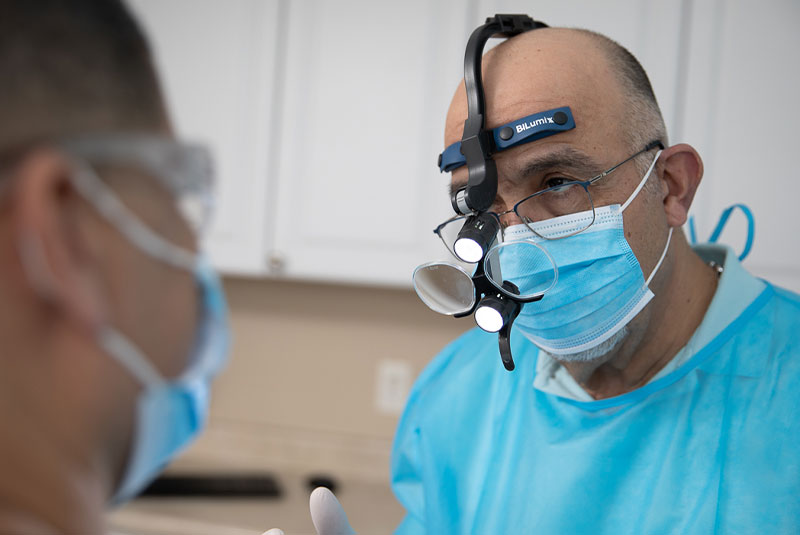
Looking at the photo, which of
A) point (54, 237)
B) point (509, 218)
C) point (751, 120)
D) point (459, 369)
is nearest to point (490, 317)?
point (509, 218)

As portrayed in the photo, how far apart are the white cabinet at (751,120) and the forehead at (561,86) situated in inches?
28.0

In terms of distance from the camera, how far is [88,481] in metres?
0.55

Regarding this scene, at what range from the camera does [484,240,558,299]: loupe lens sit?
1038 mm

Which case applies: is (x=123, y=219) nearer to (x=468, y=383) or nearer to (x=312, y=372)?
(x=468, y=383)

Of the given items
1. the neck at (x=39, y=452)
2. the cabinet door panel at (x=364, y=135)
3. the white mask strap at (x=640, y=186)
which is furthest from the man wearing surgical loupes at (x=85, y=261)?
the cabinet door panel at (x=364, y=135)

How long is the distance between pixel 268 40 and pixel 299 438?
1392 millimetres

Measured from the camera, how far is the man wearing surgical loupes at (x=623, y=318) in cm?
100

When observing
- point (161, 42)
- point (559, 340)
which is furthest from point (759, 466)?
point (161, 42)

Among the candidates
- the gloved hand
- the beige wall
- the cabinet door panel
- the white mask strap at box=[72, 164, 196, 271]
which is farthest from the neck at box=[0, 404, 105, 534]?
the beige wall

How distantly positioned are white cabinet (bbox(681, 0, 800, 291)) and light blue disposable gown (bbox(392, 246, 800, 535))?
1.86ft

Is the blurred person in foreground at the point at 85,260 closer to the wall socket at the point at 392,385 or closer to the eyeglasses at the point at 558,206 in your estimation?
the eyeglasses at the point at 558,206

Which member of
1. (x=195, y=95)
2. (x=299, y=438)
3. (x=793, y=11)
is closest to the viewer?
(x=793, y=11)

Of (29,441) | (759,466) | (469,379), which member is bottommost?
(469,379)

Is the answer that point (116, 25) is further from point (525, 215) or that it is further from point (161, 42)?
point (161, 42)
